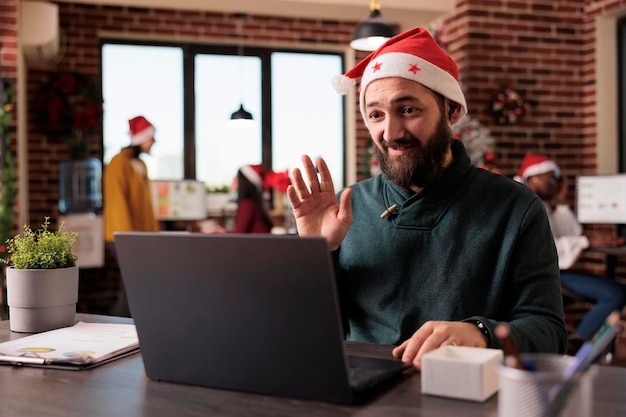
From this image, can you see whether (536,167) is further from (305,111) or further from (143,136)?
(305,111)

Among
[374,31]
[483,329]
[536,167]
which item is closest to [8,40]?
[374,31]

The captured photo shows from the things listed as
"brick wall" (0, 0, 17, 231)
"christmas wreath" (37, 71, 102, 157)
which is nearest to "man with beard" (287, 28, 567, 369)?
"brick wall" (0, 0, 17, 231)

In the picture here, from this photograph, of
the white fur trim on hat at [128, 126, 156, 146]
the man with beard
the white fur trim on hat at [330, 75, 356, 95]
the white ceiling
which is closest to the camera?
the man with beard

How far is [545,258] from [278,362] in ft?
2.75

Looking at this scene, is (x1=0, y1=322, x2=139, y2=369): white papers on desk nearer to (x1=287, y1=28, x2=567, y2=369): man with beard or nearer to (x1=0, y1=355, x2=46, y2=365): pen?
(x1=0, y1=355, x2=46, y2=365): pen

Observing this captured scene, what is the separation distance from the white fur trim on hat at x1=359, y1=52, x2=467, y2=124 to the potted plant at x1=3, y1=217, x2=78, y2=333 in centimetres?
81

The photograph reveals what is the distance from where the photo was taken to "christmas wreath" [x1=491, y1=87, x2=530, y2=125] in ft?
17.8

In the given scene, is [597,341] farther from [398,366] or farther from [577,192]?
[577,192]

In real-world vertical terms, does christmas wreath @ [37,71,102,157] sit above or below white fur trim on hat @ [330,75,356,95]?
above

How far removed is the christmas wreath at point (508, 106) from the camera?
543cm

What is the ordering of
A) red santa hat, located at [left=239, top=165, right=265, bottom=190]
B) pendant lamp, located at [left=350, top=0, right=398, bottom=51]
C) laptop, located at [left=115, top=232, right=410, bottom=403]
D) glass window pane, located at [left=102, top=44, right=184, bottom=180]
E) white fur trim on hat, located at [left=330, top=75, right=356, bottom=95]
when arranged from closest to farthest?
laptop, located at [left=115, top=232, right=410, bottom=403] → white fur trim on hat, located at [left=330, top=75, right=356, bottom=95] → pendant lamp, located at [left=350, top=0, right=398, bottom=51] → red santa hat, located at [left=239, top=165, right=265, bottom=190] → glass window pane, located at [left=102, top=44, right=184, bottom=180]

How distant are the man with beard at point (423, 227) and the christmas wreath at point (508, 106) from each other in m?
3.74

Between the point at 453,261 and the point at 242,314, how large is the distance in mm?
772

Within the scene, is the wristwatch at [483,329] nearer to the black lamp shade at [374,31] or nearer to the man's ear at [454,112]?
the man's ear at [454,112]
